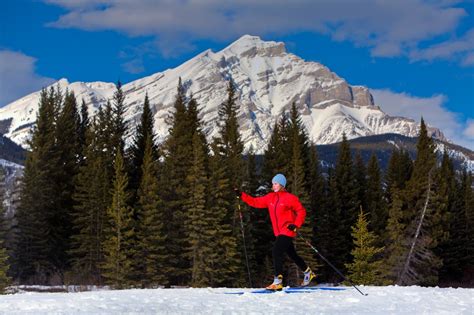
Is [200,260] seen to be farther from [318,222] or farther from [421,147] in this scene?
[421,147]

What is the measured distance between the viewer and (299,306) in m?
9.91

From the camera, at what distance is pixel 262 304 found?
10.1 m

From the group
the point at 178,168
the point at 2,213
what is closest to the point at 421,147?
the point at 178,168

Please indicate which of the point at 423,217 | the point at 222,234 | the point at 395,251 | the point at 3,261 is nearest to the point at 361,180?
the point at 395,251

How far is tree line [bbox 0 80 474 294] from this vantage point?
39312 mm

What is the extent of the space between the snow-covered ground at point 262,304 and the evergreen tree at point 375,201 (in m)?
47.2

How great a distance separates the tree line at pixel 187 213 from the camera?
129ft

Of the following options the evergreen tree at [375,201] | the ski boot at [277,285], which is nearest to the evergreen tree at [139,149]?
the evergreen tree at [375,201]

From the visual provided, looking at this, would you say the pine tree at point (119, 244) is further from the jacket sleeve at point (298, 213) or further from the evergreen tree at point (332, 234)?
the jacket sleeve at point (298, 213)

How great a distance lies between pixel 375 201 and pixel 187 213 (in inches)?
1184

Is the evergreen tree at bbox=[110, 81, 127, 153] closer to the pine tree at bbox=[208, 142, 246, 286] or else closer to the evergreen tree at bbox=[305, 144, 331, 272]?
the pine tree at bbox=[208, 142, 246, 286]

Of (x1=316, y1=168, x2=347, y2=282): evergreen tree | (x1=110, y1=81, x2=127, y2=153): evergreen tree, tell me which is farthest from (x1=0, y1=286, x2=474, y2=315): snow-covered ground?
(x1=316, y1=168, x2=347, y2=282): evergreen tree

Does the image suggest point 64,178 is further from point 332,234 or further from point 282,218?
point 282,218

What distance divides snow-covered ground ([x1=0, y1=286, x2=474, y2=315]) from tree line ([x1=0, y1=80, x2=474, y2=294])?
22.5 m
